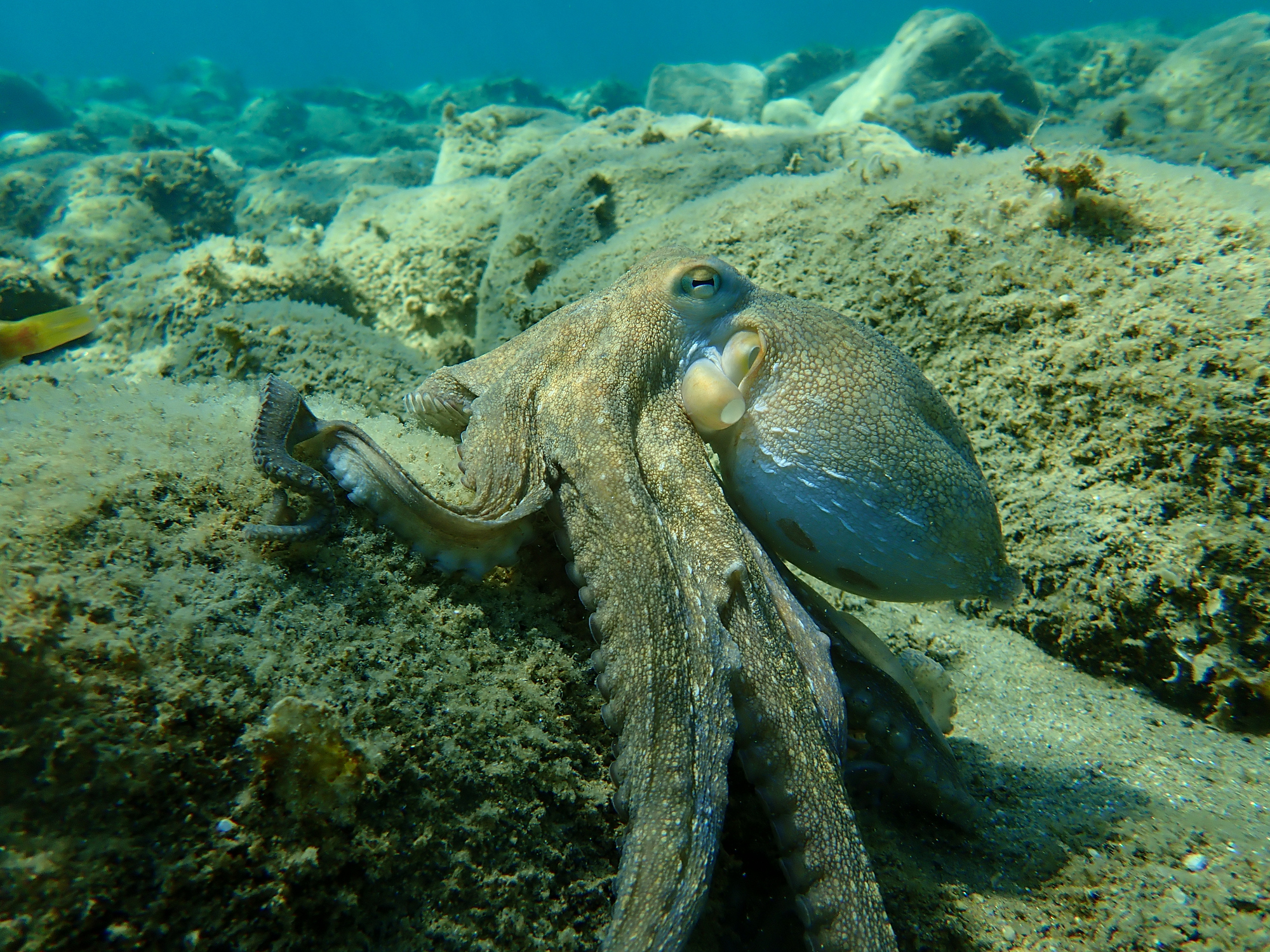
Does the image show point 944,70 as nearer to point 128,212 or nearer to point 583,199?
point 583,199

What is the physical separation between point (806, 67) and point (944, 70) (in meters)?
11.3

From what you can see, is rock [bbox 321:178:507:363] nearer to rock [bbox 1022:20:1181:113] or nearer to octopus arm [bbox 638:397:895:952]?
octopus arm [bbox 638:397:895:952]

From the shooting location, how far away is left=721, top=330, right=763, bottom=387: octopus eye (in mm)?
2014

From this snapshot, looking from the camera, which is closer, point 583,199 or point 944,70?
point 583,199

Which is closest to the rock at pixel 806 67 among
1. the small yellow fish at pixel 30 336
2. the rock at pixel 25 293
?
the rock at pixel 25 293

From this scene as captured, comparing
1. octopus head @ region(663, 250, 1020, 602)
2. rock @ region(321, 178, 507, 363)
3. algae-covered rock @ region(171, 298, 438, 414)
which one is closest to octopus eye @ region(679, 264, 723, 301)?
octopus head @ region(663, 250, 1020, 602)

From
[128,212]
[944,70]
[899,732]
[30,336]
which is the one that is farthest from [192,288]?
[944,70]

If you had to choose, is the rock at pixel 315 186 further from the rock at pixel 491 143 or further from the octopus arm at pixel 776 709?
the octopus arm at pixel 776 709

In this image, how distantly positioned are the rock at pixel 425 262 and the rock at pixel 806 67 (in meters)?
21.7

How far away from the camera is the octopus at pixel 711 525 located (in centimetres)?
140

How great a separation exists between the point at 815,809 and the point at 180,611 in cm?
150

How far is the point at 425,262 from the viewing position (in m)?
5.68

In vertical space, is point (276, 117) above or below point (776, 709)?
above

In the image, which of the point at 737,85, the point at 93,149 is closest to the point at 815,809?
the point at 737,85
